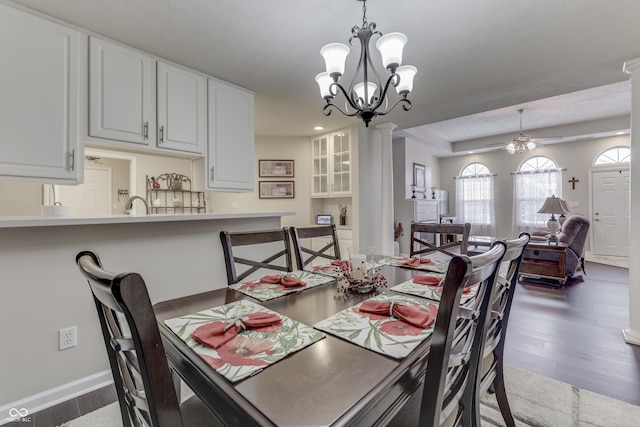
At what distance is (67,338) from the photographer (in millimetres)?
1760

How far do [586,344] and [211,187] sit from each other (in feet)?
11.4

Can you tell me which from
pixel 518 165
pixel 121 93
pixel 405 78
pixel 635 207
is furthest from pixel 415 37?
pixel 518 165

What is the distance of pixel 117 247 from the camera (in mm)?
1938

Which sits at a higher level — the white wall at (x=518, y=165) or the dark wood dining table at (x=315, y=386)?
the white wall at (x=518, y=165)

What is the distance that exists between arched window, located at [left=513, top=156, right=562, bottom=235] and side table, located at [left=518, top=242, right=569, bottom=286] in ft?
10.0

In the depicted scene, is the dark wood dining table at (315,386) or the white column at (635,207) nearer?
the dark wood dining table at (315,386)

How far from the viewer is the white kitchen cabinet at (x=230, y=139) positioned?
2.68m

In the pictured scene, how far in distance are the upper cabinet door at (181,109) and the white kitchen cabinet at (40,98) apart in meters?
0.51

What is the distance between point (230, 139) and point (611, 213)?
7.56 meters

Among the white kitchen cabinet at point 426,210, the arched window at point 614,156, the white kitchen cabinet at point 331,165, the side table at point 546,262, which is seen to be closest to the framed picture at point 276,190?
the white kitchen cabinet at point 331,165

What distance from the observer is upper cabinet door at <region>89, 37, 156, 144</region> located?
6.60ft

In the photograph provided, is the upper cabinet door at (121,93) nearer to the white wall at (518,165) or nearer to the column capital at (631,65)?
the column capital at (631,65)

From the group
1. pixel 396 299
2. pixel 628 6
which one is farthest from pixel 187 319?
pixel 628 6

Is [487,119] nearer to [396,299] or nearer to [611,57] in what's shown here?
[611,57]
